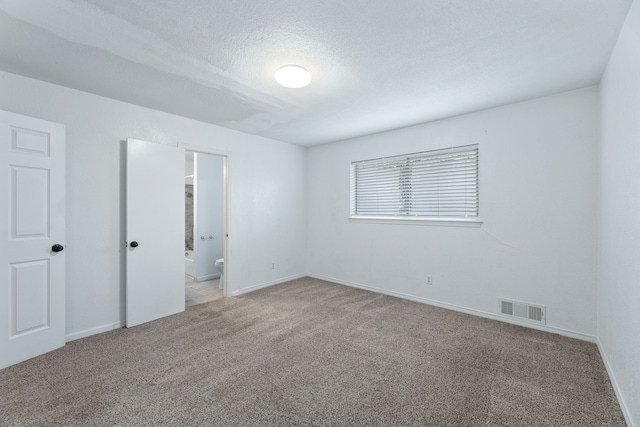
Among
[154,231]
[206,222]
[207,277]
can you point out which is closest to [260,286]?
[207,277]

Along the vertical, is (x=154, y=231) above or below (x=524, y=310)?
above

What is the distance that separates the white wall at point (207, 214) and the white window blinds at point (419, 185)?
8.27 feet

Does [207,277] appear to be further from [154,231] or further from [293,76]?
[293,76]

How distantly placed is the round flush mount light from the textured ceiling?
0.20ft

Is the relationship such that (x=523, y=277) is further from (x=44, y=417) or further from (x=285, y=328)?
(x=44, y=417)

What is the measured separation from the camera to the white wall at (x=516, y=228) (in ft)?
8.98

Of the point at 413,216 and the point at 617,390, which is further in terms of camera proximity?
the point at 413,216

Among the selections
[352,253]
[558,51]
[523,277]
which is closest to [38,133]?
[352,253]

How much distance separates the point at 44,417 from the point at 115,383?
1.27ft

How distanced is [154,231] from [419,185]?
11.3 ft

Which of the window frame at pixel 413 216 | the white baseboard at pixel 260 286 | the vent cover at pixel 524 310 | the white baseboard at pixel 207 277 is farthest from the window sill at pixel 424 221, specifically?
the white baseboard at pixel 207 277

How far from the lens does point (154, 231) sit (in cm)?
327

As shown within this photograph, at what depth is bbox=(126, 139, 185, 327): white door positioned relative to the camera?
309 cm

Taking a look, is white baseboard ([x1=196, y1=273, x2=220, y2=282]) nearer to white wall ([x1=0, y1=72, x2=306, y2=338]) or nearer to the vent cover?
white wall ([x1=0, y1=72, x2=306, y2=338])
